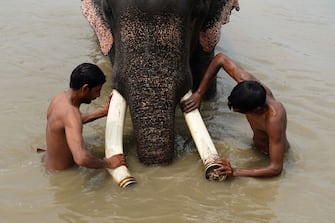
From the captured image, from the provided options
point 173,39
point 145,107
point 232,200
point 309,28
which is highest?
point 173,39

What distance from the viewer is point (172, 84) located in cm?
386

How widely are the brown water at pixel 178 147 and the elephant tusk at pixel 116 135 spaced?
81mm

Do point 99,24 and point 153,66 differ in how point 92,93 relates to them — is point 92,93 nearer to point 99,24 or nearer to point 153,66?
point 153,66

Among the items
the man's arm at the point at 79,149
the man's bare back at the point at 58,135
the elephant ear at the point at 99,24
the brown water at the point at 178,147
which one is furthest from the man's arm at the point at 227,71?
the man's bare back at the point at 58,135

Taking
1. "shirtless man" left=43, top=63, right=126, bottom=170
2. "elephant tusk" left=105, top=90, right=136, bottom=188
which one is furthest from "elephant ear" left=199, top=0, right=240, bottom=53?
"shirtless man" left=43, top=63, right=126, bottom=170

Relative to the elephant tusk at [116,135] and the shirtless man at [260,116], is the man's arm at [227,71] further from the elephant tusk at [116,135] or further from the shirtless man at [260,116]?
the elephant tusk at [116,135]

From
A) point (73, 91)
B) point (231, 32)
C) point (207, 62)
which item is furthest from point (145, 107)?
point (231, 32)

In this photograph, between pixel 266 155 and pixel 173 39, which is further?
pixel 266 155

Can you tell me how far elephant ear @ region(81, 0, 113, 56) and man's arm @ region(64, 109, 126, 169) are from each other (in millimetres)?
956

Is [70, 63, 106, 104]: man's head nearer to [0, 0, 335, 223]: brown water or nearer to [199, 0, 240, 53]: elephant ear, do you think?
[0, 0, 335, 223]: brown water

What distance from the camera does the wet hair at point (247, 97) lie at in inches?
150

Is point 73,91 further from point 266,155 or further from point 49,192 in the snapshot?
point 266,155

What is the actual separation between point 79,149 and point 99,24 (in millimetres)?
1401

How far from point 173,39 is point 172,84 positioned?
1.06 ft
